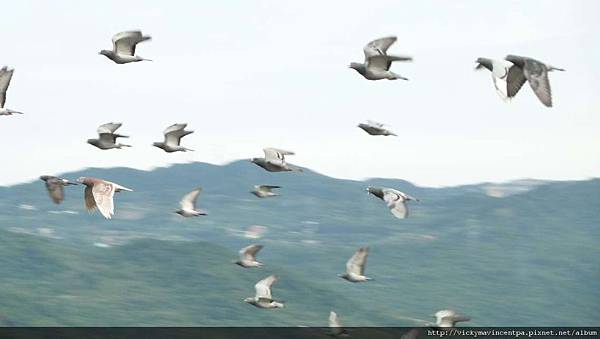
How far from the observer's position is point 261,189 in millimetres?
87000

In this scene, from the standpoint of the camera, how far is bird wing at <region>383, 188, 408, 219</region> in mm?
69525

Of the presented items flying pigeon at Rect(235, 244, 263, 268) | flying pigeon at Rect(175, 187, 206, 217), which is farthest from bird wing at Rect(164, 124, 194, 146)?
flying pigeon at Rect(235, 244, 263, 268)

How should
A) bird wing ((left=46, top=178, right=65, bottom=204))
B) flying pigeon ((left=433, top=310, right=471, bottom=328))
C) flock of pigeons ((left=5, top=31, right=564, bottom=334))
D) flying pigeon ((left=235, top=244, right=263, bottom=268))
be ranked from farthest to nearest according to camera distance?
flying pigeon ((left=235, top=244, right=263, bottom=268))
flying pigeon ((left=433, top=310, right=471, bottom=328))
bird wing ((left=46, top=178, right=65, bottom=204))
flock of pigeons ((left=5, top=31, right=564, bottom=334))

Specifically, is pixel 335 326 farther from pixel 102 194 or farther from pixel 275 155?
pixel 102 194

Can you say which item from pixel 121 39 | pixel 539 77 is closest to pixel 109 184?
pixel 121 39

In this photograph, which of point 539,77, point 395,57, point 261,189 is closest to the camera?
point 539,77

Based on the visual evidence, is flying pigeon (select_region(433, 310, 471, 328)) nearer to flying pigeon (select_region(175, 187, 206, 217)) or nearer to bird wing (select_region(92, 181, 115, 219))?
flying pigeon (select_region(175, 187, 206, 217))

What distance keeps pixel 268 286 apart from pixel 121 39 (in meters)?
23.2

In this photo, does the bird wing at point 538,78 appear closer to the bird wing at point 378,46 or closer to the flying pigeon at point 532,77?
the flying pigeon at point 532,77

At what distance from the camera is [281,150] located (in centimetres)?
8000

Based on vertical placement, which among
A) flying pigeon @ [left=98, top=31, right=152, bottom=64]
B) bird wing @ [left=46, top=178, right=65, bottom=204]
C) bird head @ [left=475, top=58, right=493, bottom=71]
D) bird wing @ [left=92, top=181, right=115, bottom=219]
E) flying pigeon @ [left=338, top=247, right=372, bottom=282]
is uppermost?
flying pigeon @ [left=98, top=31, right=152, bottom=64]

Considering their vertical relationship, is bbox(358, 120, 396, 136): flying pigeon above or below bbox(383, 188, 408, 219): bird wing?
above

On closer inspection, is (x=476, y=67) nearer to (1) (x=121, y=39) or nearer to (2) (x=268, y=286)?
(1) (x=121, y=39)

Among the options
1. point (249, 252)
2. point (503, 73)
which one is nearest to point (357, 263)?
point (249, 252)
